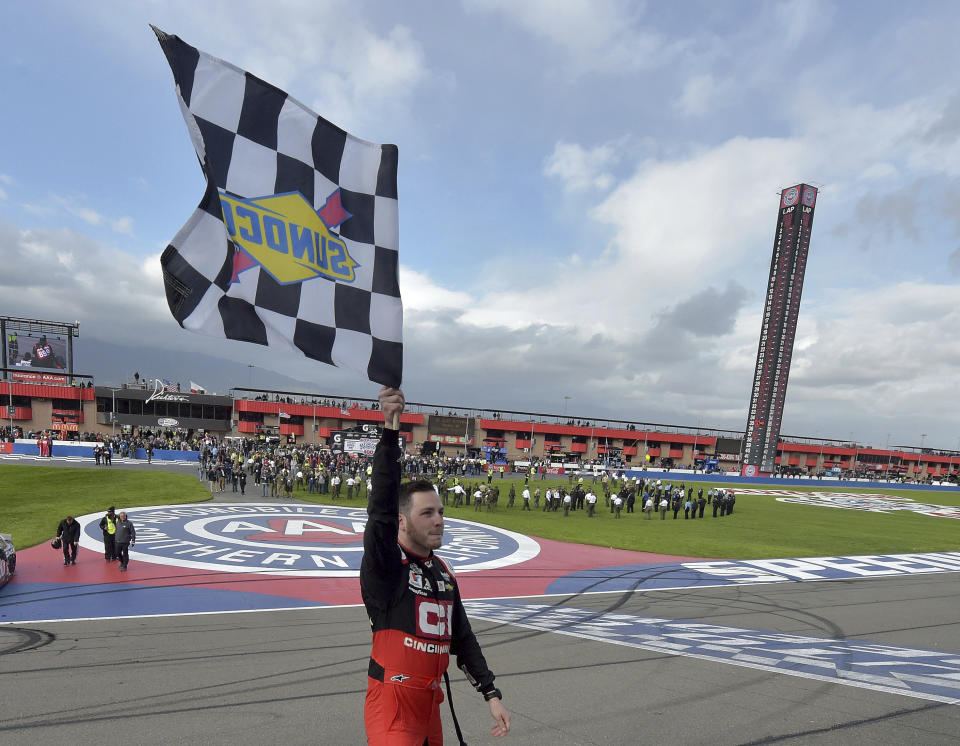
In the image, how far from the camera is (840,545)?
2075 centimetres

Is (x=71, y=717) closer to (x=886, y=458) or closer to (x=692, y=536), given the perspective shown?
(x=692, y=536)

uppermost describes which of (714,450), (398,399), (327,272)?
(327,272)

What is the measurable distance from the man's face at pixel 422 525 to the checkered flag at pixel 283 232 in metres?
0.83

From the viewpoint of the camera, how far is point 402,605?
8.63 feet

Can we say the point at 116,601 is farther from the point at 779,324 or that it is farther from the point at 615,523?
the point at 779,324

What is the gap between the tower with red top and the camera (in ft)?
202

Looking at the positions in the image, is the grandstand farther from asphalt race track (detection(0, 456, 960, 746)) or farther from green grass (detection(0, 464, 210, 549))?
asphalt race track (detection(0, 456, 960, 746))

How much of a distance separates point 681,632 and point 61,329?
65.2m

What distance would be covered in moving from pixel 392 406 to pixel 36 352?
66389 millimetres

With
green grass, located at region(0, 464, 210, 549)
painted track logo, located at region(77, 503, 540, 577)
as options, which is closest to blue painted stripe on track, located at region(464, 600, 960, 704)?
painted track logo, located at region(77, 503, 540, 577)

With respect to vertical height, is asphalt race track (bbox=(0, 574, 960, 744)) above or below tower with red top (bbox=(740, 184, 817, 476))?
below

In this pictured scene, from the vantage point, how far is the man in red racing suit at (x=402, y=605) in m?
2.47

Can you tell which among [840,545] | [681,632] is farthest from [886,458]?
[681,632]

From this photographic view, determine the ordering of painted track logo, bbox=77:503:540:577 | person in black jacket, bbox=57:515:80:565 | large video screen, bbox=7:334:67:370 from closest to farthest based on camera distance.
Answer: person in black jacket, bbox=57:515:80:565 < painted track logo, bbox=77:503:540:577 < large video screen, bbox=7:334:67:370
